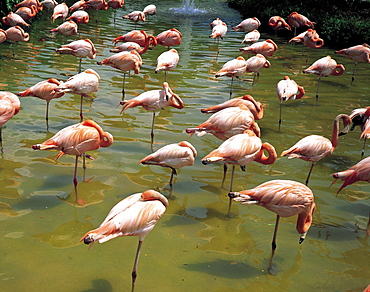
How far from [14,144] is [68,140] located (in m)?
1.62

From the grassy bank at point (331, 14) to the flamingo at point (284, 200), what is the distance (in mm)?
10116

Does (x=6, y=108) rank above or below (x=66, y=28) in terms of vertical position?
below

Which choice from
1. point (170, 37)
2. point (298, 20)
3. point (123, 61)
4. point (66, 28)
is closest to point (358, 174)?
point (123, 61)

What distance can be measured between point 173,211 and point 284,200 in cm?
127

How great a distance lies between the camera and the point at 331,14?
15.0 metres

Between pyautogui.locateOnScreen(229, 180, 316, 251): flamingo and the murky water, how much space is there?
1.30 feet

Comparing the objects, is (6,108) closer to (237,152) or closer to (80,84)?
(80,84)

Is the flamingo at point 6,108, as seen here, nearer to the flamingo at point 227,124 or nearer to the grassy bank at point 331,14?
the flamingo at point 227,124

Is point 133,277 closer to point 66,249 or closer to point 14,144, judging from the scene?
point 66,249

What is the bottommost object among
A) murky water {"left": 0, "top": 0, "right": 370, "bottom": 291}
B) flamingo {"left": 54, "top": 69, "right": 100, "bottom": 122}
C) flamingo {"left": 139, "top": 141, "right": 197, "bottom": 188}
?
murky water {"left": 0, "top": 0, "right": 370, "bottom": 291}

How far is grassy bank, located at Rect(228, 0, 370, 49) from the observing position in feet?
42.0

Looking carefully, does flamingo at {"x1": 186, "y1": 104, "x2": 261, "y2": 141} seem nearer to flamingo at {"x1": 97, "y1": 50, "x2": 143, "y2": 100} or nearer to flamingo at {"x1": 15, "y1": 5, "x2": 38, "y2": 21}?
flamingo at {"x1": 97, "y1": 50, "x2": 143, "y2": 100}

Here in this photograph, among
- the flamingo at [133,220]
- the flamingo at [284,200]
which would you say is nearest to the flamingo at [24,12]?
the flamingo at [133,220]

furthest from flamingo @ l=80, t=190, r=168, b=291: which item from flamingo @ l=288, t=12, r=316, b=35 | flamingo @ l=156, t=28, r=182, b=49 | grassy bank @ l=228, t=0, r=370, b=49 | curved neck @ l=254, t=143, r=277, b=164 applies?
flamingo @ l=288, t=12, r=316, b=35
